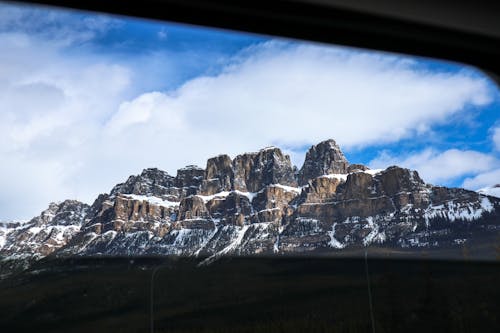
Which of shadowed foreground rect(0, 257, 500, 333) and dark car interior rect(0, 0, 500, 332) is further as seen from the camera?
dark car interior rect(0, 0, 500, 332)

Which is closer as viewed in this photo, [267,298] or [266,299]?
[266,299]

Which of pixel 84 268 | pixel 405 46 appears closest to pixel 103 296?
pixel 84 268

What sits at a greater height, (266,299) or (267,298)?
(267,298)

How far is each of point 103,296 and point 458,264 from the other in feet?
325

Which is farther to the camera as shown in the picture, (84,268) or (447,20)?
(84,268)

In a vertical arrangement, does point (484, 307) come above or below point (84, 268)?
below

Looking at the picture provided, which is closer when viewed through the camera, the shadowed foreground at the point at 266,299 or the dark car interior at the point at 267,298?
the shadowed foreground at the point at 266,299

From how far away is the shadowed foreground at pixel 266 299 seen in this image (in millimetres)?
130375

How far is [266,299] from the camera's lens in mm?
150375

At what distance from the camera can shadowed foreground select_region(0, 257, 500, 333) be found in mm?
130375

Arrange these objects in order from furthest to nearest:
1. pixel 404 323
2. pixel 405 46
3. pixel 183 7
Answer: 1. pixel 404 323
2. pixel 405 46
3. pixel 183 7

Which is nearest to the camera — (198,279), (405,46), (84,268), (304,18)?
(304,18)

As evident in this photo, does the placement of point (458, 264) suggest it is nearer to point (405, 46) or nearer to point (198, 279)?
point (198, 279)

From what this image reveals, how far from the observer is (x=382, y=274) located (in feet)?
572
